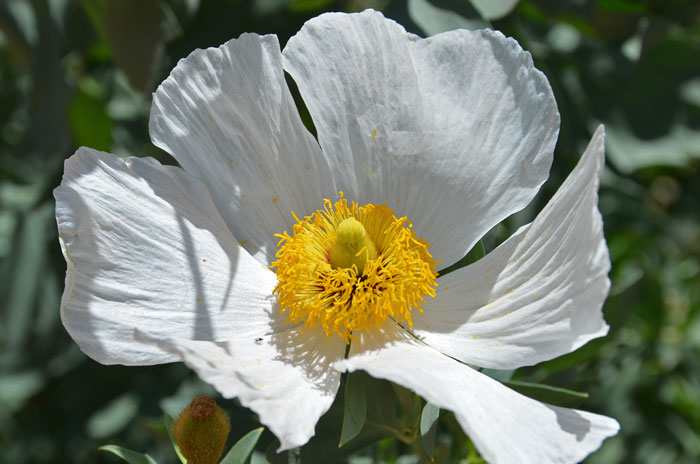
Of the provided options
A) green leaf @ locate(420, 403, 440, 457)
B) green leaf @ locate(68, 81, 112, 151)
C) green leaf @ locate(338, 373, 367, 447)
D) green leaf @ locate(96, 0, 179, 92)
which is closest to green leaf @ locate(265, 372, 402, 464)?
green leaf @ locate(338, 373, 367, 447)

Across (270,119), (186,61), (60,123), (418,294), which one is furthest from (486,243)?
(60,123)

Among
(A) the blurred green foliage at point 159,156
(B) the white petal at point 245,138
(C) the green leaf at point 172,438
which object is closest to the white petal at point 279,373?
(C) the green leaf at point 172,438

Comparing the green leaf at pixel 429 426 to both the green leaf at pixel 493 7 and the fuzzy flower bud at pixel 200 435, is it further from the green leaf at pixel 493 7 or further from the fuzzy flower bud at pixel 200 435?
the green leaf at pixel 493 7

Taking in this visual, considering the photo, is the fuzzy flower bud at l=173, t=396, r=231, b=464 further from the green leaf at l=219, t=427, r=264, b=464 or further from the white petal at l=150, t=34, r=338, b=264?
the white petal at l=150, t=34, r=338, b=264

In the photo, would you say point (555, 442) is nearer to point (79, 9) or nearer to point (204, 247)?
point (204, 247)

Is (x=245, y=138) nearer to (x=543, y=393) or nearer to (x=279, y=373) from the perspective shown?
(x=279, y=373)
